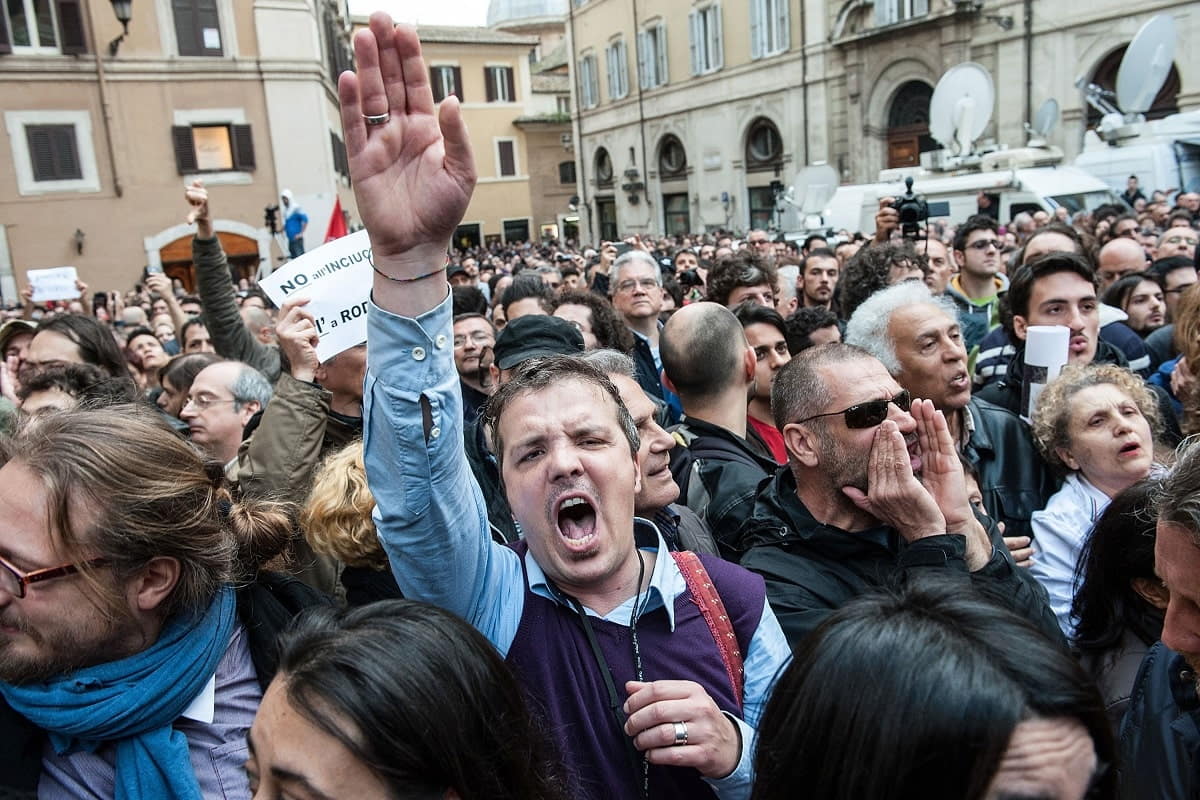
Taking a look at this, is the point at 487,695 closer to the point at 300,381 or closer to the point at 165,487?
the point at 165,487

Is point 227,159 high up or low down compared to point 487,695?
up

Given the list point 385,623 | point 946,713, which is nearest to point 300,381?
point 385,623

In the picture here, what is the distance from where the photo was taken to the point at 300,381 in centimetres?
287

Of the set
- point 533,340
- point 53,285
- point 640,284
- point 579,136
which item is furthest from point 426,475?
point 579,136

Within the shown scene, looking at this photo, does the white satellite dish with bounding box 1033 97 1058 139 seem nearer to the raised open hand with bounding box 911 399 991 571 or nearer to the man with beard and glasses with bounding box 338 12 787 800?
the raised open hand with bounding box 911 399 991 571

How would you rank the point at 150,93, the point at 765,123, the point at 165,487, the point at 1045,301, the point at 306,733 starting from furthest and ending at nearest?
1. the point at 765,123
2. the point at 150,93
3. the point at 1045,301
4. the point at 165,487
5. the point at 306,733

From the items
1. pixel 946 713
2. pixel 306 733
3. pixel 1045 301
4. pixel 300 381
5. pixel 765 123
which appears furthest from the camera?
pixel 765 123

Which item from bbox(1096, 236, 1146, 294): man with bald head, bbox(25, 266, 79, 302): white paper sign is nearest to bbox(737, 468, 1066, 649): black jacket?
bbox(1096, 236, 1146, 294): man with bald head

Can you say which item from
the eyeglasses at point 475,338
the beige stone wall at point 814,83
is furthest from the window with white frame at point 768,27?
the eyeglasses at point 475,338

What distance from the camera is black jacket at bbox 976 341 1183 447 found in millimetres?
3451

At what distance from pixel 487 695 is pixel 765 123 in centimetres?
3181

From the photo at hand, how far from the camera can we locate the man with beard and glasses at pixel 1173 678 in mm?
1474

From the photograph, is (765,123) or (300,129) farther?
(765,123)

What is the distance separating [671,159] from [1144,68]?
22885 millimetres
